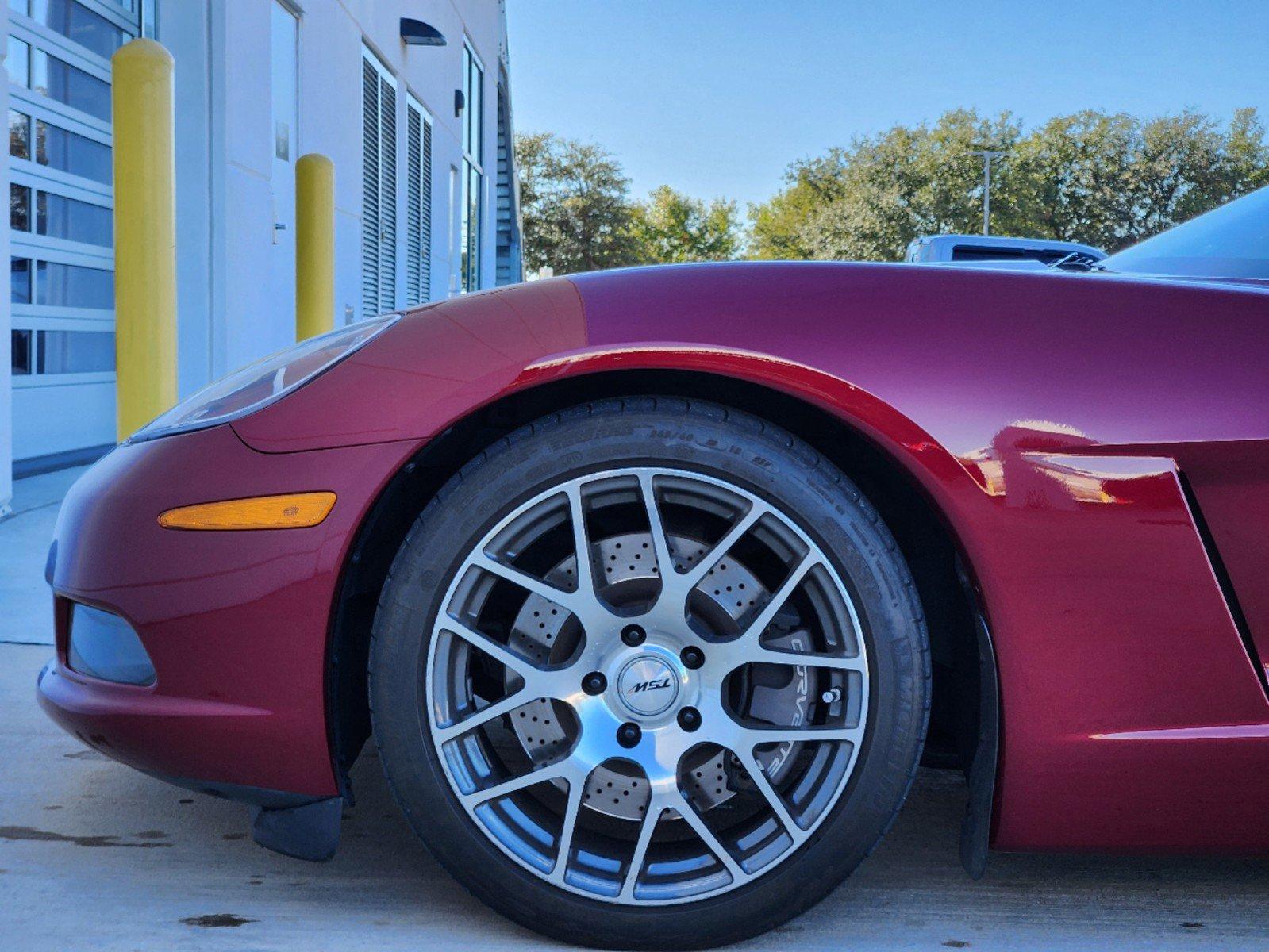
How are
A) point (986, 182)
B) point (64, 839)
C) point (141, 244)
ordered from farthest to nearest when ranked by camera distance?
point (986, 182)
point (141, 244)
point (64, 839)

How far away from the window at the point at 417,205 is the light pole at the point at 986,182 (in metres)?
35.9

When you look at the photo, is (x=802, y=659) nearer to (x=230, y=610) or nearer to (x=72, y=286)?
(x=230, y=610)

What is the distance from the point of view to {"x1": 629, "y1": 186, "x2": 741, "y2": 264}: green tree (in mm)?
71938

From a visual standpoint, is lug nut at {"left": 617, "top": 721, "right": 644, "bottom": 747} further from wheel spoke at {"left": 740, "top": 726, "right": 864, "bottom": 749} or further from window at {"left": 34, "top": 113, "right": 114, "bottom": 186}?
window at {"left": 34, "top": 113, "right": 114, "bottom": 186}

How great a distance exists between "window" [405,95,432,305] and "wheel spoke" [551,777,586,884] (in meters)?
12.5

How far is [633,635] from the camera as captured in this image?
153 cm

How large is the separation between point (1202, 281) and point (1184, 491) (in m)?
0.40

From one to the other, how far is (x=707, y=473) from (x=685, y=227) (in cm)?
7388

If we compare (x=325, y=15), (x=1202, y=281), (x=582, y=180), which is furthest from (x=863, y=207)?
(x=1202, y=281)

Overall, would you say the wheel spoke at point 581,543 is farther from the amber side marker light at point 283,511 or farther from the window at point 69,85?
the window at point 69,85

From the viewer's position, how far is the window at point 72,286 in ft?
21.2

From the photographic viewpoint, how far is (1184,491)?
1.46m

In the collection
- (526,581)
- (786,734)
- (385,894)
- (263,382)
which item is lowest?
(385,894)

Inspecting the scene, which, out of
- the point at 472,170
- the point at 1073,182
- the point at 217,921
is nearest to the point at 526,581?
the point at 217,921
